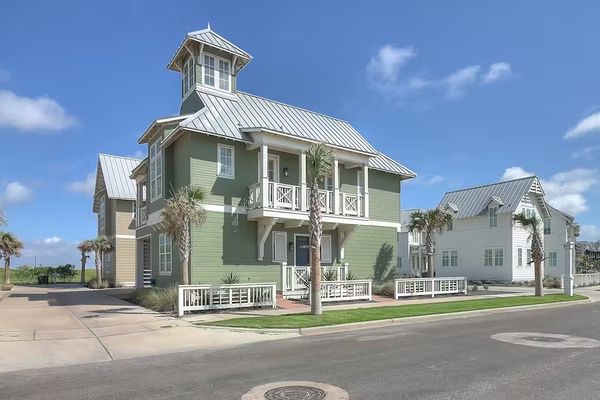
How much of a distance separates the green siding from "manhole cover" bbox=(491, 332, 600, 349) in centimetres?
1394

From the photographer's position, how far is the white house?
39219 millimetres

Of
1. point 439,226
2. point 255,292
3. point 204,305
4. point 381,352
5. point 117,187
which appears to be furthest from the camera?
point 117,187

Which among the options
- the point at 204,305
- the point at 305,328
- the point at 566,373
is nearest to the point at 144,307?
the point at 204,305

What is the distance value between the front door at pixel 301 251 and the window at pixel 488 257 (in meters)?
22.3

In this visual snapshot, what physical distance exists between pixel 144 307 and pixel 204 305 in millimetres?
3604

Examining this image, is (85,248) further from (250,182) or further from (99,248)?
(250,182)

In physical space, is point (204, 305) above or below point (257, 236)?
below

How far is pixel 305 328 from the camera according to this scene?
13.4 metres

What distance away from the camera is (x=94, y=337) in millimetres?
12516

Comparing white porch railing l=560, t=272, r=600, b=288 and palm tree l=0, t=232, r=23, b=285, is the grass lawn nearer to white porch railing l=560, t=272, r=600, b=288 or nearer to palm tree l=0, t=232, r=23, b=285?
white porch railing l=560, t=272, r=600, b=288

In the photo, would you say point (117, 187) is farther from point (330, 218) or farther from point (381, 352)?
point (381, 352)

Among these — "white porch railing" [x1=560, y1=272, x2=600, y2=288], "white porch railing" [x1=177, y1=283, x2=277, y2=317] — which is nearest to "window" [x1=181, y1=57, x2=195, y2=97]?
"white porch railing" [x1=177, y1=283, x2=277, y2=317]

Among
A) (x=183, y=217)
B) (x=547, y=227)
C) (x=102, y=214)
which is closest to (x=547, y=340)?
(x=183, y=217)

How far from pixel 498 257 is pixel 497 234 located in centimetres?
184
